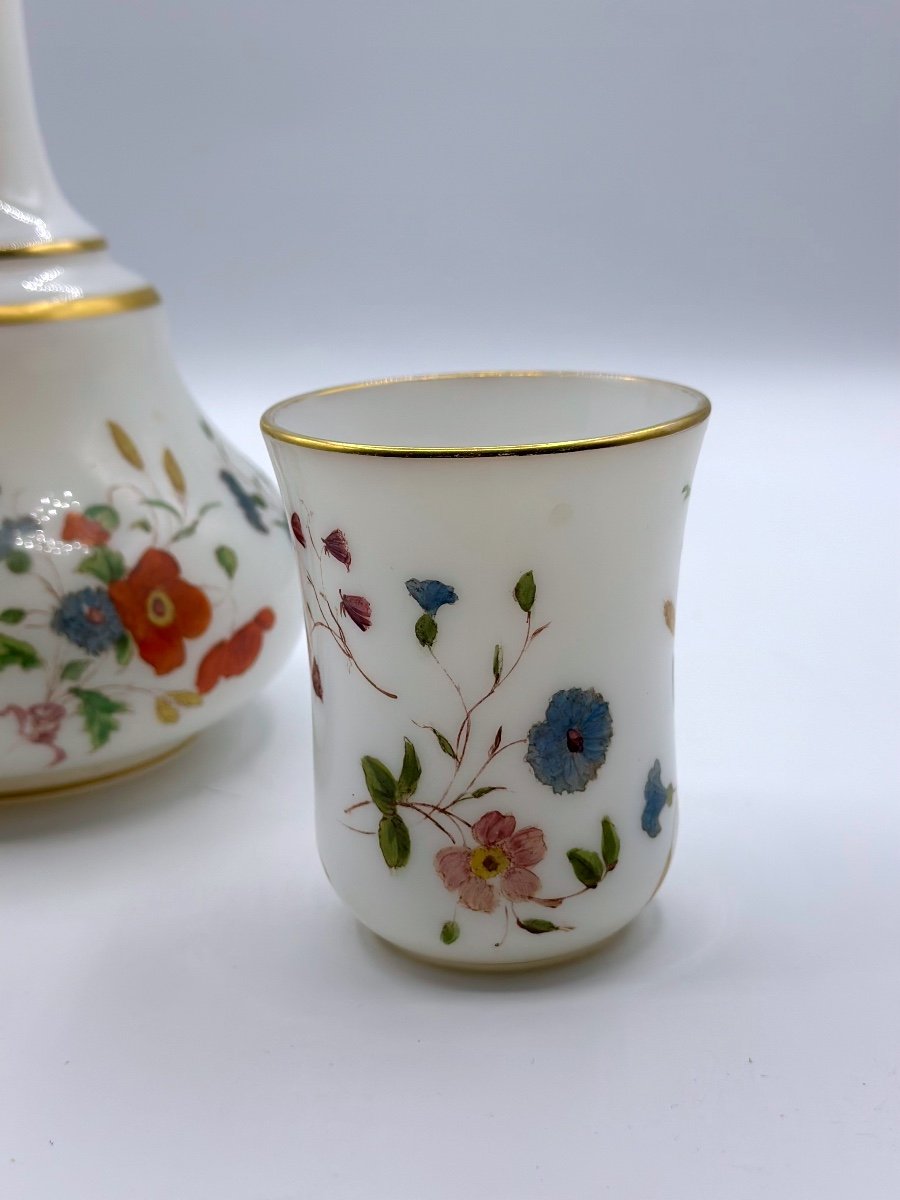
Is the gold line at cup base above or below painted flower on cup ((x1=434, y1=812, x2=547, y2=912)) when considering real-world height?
below

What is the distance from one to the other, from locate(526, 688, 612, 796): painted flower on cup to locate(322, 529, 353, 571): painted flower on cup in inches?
4.9

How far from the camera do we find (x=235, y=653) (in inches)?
40.3

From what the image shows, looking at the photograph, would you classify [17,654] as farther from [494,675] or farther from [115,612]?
[494,675]

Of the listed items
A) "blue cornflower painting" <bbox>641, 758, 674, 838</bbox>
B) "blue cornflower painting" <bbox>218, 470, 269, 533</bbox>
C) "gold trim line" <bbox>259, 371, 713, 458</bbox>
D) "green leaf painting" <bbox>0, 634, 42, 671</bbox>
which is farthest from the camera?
"blue cornflower painting" <bbox>218, 470, 269, 533</bbox>

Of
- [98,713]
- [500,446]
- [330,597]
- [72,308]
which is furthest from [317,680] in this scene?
[72,308]

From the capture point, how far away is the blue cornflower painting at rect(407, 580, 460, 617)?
0.68 meters

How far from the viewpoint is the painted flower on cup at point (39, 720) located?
944mm

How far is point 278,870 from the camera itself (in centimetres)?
92

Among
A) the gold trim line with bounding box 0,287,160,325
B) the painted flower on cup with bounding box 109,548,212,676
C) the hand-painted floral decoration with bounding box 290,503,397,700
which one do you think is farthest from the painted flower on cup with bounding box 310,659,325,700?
the gold trim line with bounding box 0,287,160,325

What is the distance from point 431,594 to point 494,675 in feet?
0.17

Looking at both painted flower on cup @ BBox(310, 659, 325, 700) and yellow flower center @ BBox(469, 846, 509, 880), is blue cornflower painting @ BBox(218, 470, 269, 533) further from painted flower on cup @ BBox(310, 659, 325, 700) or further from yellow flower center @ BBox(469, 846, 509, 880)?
yellow flower center @ BBox(469, 846, 509, 880)

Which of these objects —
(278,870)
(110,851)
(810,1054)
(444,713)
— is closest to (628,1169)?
(810,1054)

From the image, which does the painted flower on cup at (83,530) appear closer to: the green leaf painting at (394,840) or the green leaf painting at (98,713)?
the green leaf painting at (98,713)

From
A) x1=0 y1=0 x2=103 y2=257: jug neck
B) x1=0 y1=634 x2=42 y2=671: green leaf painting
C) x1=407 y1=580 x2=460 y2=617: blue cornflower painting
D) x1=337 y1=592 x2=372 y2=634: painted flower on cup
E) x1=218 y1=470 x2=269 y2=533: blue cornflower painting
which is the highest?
x1=0 y1=0 x2=103 y2=257: jug neck
